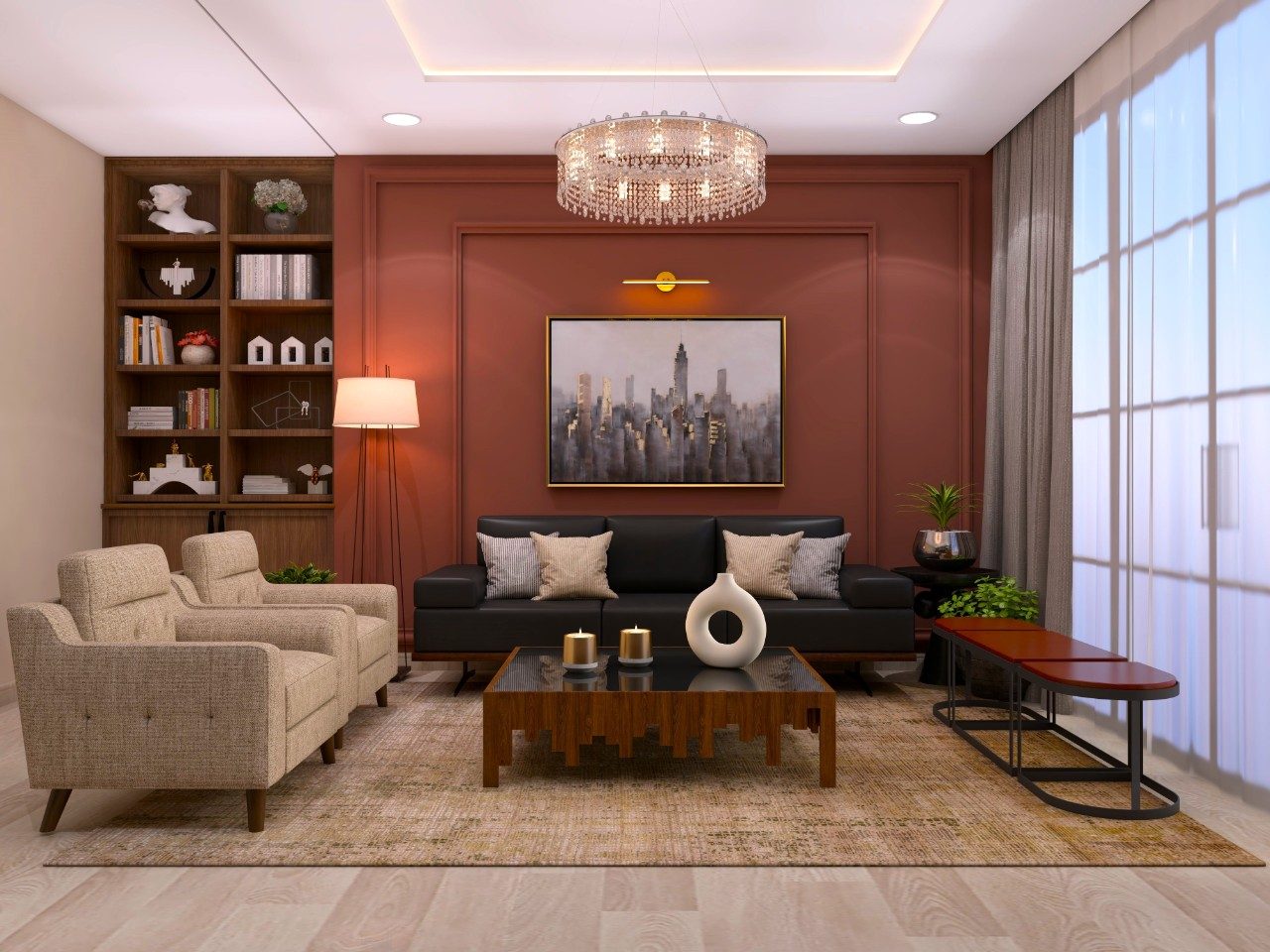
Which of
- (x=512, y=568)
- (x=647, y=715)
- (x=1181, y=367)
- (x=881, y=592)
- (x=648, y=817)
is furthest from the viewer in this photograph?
(x=512, y=568)

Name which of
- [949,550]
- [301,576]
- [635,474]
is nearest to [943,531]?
[949,550]

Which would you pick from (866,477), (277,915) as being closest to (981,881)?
(277,915)

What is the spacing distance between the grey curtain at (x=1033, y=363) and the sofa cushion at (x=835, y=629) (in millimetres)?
715

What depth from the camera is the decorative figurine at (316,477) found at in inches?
220

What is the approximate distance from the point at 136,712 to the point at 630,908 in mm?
1559

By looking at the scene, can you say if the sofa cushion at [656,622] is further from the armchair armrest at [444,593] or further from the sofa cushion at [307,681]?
the sofa cushion at [307,681]

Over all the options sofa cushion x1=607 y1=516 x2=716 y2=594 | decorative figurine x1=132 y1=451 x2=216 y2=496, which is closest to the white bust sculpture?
decorative figurine x1=132 y1=451 x2=216 y2=496

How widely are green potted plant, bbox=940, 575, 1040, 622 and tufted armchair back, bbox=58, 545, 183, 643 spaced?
331 cm

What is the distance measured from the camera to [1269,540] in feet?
10.0

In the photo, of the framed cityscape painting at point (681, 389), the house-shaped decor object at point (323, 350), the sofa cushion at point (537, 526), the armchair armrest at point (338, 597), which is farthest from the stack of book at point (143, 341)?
the framed cityscape painting at point (681, 389)

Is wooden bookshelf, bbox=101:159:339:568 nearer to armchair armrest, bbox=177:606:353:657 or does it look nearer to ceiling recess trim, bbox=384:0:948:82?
ceiling recess trim, bbox=384:0:948:82

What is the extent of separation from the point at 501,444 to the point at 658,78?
83.3 inches

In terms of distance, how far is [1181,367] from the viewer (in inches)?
140

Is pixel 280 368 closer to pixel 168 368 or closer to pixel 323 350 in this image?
pixel 323 350
